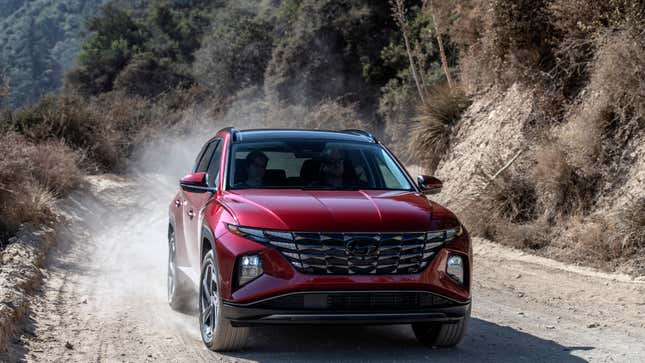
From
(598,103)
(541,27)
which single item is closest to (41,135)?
(541,27)

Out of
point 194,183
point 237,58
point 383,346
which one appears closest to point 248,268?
point 383,346

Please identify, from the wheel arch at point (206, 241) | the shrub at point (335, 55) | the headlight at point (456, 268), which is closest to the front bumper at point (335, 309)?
the headlight at point (456, 268)

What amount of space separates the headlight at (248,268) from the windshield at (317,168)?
4.04 ft

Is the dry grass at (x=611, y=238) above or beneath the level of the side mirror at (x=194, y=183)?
beneath

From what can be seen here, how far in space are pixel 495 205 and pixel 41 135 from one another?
41.6 feet

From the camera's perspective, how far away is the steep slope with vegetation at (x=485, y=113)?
13227 mm

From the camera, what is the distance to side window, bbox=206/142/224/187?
27.6 ft

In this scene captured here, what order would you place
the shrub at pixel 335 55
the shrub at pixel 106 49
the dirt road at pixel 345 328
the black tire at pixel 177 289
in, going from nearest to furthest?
the dirt road at pixel 345 328 < the black tire at pixel 177 289 < the shrub at pixel 335 55 < the shrub at pixel 106 49

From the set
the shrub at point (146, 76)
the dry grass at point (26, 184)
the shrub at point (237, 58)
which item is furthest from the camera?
the shrub at point (146, 76)

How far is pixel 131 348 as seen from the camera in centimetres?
750

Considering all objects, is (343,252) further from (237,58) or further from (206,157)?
(237,58)

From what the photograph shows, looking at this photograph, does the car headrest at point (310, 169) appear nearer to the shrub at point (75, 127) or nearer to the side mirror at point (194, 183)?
the side mirror at point (194, 183)

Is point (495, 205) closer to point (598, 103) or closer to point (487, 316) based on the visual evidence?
point (598, 103)

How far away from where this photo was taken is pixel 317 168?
8.23 metres
